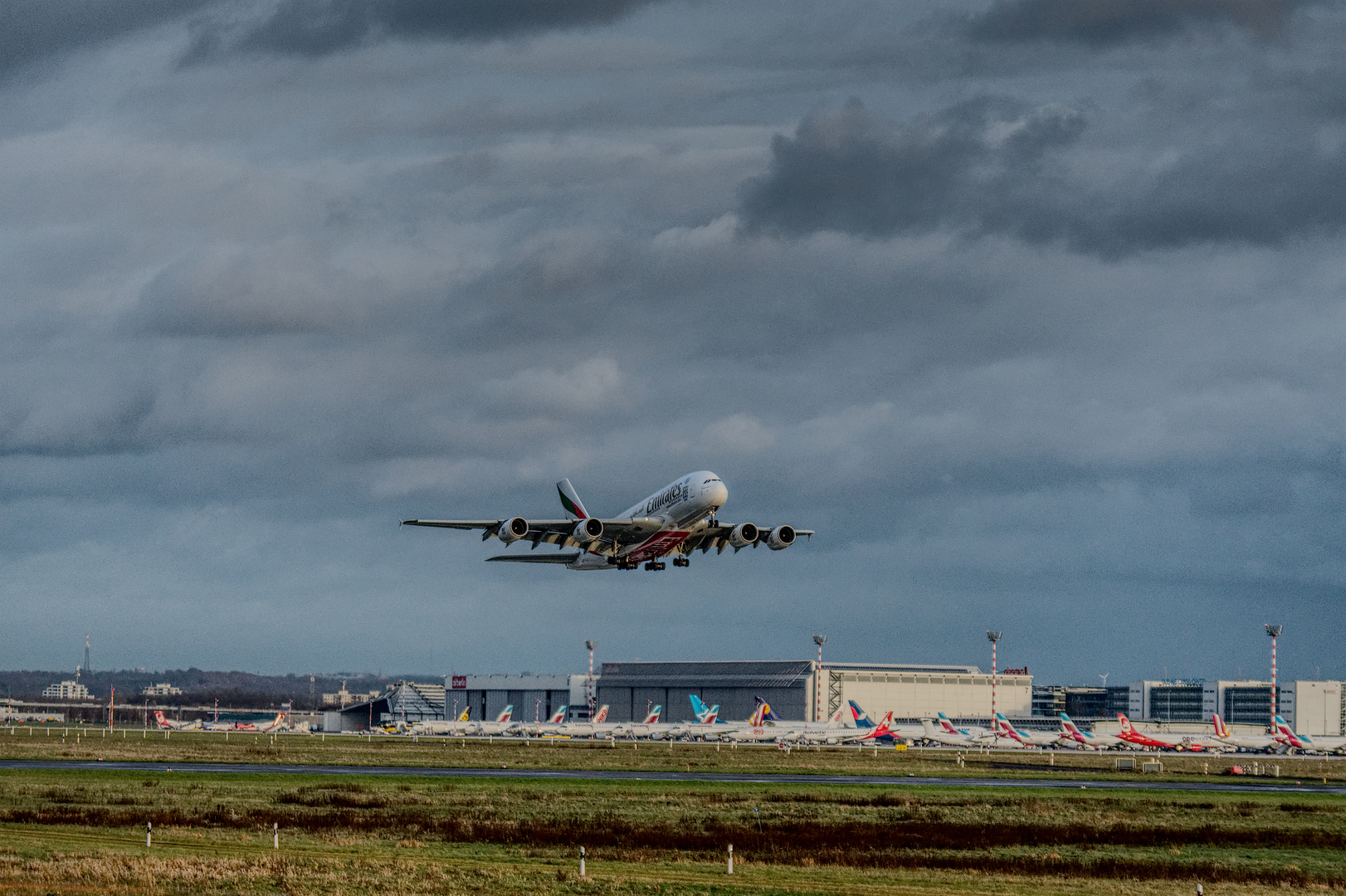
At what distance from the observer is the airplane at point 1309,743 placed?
17200 cm

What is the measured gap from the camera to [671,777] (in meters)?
97.7

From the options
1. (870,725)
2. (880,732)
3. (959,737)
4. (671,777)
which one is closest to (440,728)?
(870,725)

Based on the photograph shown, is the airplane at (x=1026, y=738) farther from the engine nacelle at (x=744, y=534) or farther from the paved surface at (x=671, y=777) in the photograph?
the engine nacelle at (x=744, y=534)

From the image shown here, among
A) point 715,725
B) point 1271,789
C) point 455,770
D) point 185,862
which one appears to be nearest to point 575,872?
point 185,862

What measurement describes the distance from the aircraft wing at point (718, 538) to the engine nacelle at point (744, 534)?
0.61 ft

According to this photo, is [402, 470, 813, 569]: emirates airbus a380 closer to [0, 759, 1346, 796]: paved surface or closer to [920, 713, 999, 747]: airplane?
[0, 759, 1346, 796]: paved surface

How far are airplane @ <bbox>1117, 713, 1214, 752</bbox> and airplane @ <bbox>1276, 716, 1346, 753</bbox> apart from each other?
405 inches

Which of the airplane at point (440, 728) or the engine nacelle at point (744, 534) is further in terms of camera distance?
the airplane at point (440, 728)

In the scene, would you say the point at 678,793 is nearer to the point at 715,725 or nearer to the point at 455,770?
the point at 455,770

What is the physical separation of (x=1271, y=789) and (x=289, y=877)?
248 ft

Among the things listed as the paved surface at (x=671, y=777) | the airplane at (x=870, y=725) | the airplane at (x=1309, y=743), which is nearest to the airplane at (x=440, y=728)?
the airplane at (x=870, y=725)

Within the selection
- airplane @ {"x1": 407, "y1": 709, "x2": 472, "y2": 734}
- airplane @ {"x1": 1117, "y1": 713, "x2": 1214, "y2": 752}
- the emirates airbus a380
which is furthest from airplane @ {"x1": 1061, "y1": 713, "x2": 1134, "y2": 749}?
the emirates airbus a380

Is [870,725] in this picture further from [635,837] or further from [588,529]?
[635,837]

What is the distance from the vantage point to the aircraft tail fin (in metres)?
90.2
